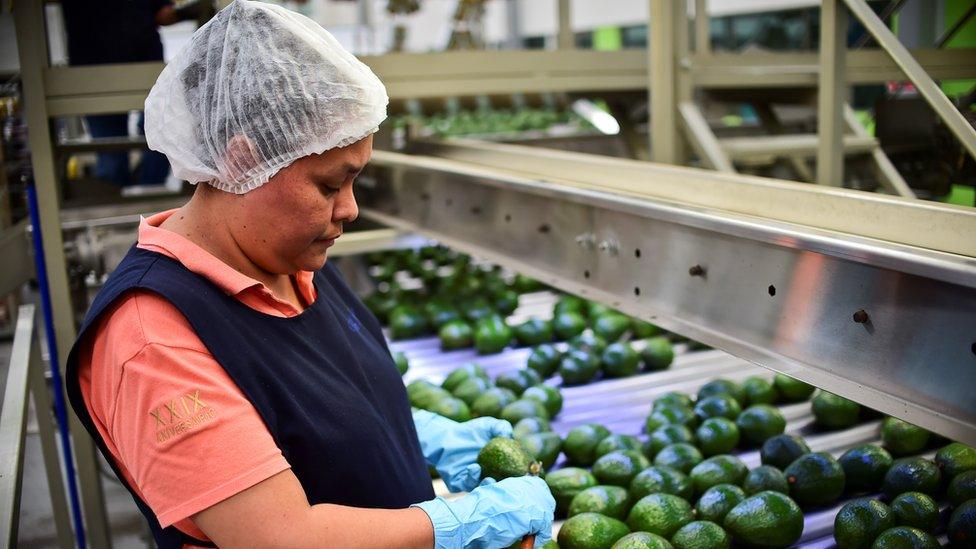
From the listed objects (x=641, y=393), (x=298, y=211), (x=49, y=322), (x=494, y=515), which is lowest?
(x=641, y=393)

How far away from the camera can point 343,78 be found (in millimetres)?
1597

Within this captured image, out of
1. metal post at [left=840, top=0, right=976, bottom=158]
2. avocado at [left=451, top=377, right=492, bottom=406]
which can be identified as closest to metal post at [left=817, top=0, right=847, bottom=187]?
metal post at [left=840, top=0, right=976, bottom=158]

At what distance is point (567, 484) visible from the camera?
243cm

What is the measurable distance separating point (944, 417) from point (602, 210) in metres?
1.20

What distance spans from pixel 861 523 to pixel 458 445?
99cm

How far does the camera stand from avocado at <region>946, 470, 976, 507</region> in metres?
2.15

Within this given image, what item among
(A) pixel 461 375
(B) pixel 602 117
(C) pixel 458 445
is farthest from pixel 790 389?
(B) pixel 602 117

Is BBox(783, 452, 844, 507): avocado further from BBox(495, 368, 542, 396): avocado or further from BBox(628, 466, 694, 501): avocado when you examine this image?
BBox(495, 368, 542, 396): avocado

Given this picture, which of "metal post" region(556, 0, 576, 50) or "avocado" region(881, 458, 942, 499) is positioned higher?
"metal post" region(556, 0, 576, 50)

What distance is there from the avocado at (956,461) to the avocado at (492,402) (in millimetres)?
1343

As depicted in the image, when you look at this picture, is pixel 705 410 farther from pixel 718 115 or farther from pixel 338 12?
pixel 338 12

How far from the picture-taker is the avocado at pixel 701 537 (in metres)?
2.08

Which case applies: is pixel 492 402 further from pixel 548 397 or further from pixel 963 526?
pixel 963 526

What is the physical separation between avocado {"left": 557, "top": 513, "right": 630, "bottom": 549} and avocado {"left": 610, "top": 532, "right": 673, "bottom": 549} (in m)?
0.07
